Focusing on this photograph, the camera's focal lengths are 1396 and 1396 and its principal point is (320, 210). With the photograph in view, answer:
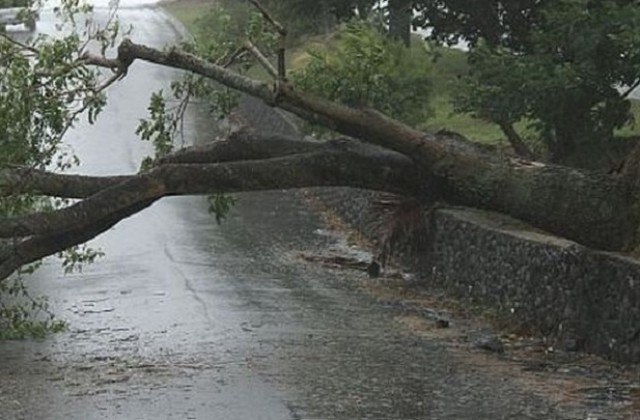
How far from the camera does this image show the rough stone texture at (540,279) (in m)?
12.1

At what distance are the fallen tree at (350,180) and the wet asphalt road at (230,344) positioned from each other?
1.34m

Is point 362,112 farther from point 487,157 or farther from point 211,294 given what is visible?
point 211,294

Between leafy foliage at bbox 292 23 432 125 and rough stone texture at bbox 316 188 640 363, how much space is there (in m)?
2.00

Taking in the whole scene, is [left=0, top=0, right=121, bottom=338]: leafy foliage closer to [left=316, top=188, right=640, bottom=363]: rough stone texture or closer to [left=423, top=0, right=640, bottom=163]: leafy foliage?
[left=316, top=188, right=640, bottom=363]: rough stone texture

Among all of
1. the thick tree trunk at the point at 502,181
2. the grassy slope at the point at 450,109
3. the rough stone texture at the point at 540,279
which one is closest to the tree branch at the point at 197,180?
the thick tree trunk at the point at 502,181

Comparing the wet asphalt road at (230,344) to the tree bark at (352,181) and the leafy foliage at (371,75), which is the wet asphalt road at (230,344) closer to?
the tree bark at (352,181)

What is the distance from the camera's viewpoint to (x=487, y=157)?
12.2 metres

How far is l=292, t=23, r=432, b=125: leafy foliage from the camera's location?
658 inches

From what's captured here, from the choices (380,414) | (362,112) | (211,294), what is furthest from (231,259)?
(380,414)

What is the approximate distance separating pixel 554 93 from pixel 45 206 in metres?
5.82

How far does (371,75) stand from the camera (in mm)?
18188

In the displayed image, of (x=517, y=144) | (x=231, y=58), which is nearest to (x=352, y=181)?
(x=231, y=58)

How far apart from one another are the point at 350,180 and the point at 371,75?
617 centimetres

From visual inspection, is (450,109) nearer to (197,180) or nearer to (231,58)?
(231,58)
